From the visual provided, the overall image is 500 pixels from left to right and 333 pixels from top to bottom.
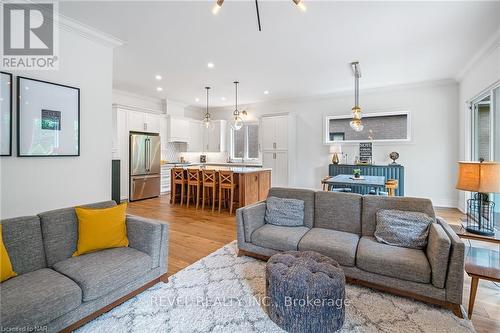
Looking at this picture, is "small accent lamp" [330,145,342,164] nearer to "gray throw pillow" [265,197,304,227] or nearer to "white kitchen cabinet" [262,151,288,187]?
"white kitchen cabinet" [262,151,288,187]

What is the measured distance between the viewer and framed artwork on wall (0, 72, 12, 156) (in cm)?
258

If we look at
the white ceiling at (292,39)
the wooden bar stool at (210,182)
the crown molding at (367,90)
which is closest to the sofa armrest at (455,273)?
the white ceiling at (292,39)

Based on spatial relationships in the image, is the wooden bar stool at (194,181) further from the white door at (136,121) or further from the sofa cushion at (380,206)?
the sofa cushion at (380,206)

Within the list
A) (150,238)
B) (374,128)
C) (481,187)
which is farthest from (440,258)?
(374,128)

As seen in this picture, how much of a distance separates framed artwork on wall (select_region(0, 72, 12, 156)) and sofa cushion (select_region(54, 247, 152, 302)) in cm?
163

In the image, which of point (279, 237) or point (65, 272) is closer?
point (65, 272)

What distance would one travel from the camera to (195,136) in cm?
851

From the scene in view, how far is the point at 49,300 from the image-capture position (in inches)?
58.8

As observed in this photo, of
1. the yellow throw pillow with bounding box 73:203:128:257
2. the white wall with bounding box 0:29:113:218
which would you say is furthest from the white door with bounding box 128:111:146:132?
the yellow throw pillow with bounding box 73:203:128:257

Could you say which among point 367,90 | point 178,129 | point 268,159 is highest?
point 367,90

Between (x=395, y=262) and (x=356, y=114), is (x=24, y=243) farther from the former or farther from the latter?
(x=356, y=114)

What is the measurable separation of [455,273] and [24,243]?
3.32 meters
